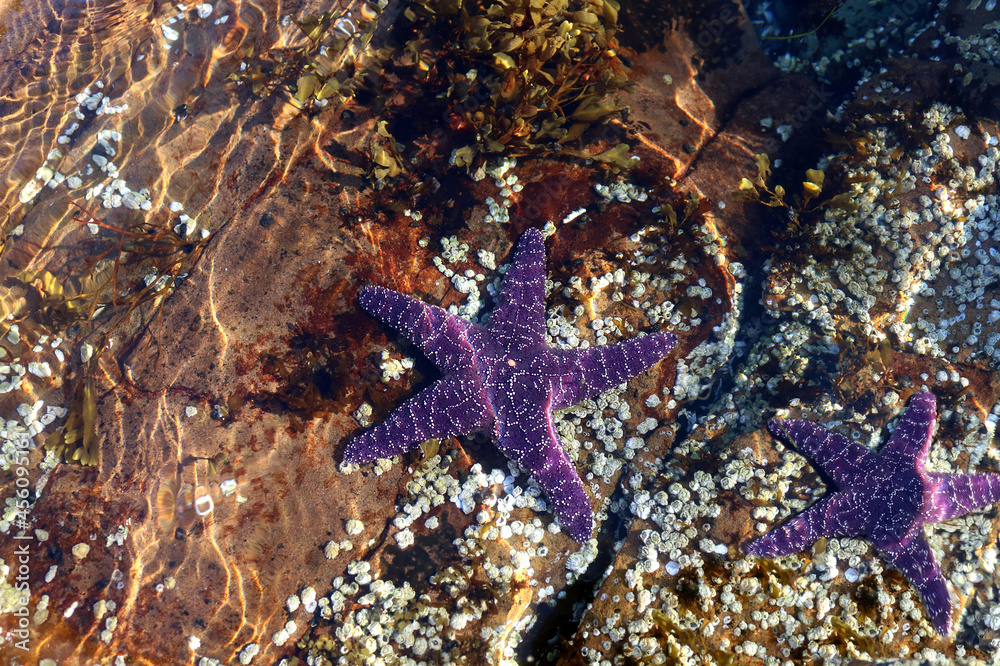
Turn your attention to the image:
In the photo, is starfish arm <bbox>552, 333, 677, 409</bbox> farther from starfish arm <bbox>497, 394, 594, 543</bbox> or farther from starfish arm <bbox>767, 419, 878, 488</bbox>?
starfish arm <bbox>767, 419, 878, 488</bbox>

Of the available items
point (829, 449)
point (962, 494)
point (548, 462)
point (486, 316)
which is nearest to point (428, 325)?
point (486, 316)

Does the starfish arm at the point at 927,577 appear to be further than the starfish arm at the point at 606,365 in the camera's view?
No

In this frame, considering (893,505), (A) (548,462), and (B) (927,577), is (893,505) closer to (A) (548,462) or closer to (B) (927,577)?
(B) (927,577)

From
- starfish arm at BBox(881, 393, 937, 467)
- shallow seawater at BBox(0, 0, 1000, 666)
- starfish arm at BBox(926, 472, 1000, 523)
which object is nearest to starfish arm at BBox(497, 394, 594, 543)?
shallow seawater at BBox(0, 0, 1000, 666)

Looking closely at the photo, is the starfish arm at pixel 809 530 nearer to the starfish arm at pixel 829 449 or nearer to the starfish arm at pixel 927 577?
the starfish arm at pixel 829 449

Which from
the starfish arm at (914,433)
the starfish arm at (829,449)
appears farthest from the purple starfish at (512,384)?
the starfish arm at (914,433)

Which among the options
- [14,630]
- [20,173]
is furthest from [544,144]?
[14,630]

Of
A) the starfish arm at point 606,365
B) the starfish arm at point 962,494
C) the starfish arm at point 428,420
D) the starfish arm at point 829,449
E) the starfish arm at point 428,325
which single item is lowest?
the starfish arm at point 428,420
